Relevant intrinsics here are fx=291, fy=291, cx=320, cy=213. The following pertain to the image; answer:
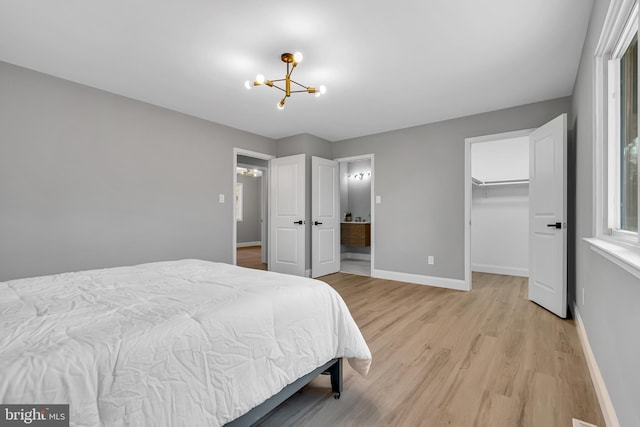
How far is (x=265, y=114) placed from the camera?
4.00 meters

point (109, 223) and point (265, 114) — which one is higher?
point (265, 114)

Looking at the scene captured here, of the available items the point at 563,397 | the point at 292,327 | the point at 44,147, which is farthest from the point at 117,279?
the point at 563,397

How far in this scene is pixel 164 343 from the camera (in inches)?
38.4

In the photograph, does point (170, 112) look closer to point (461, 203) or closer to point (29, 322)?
point (29, 322)

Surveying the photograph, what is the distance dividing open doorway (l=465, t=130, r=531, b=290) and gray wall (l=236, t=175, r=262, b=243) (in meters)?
6.68

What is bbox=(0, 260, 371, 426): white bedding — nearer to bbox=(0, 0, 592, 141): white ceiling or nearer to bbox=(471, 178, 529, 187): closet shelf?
bbox=(0, 0, 592, 141): white ceiling

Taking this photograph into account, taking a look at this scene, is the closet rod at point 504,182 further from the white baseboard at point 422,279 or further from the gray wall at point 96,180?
the gray wall at point 96,180

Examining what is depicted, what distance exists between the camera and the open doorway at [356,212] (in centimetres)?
636

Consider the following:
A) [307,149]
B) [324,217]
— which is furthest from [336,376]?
[307,149]

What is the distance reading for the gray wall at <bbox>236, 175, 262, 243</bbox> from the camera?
30.8ft

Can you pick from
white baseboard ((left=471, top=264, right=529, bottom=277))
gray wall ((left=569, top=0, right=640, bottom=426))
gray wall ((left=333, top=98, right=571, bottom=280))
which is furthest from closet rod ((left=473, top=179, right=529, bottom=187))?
gray wall ((left=569, top=0, right=640, bottom=426))

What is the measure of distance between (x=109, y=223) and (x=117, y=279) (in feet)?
6.08

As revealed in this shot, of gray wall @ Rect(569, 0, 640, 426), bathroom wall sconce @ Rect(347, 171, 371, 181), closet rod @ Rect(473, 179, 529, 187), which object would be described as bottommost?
gray wall @ Rect(569, 0, 640, 426)

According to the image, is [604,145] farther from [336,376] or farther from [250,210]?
[250,210]
